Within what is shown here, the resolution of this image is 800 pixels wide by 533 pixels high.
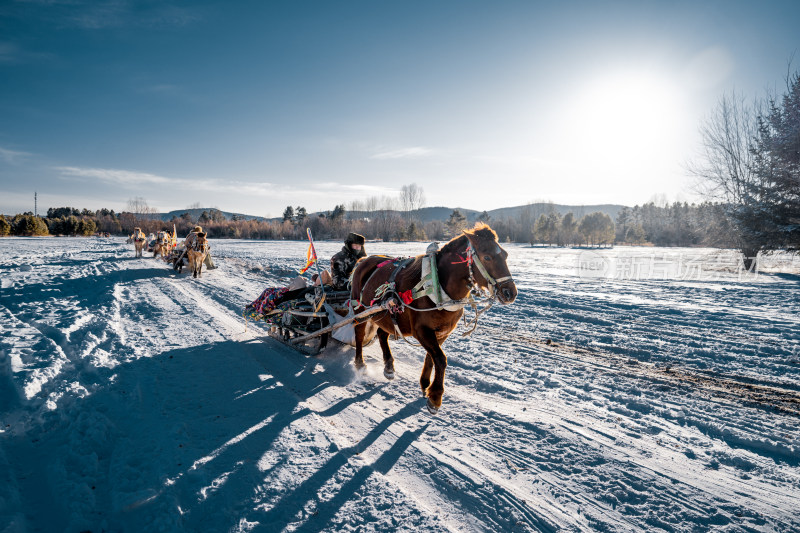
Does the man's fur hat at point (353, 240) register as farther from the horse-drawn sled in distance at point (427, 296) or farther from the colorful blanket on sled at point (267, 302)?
the colorful blanket on sled at point (267, 302)

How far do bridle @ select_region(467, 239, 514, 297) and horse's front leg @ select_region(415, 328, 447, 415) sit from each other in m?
0.82

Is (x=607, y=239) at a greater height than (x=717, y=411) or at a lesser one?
greater

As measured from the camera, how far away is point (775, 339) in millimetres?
7434

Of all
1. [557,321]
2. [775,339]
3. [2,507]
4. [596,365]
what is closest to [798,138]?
[775,339]

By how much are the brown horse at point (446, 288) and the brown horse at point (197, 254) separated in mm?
13143

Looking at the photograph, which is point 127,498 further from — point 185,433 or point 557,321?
point 557,321

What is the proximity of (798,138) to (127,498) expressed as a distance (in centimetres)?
2962

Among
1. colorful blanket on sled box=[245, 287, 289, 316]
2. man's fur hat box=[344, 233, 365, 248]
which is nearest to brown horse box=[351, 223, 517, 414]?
man's fur hat box=[344, 233, 365, 248]

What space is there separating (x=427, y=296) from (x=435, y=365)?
0.82 m

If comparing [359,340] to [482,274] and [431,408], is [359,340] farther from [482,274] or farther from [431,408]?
[482,274]

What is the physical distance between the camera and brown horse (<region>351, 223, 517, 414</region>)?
3859 mm

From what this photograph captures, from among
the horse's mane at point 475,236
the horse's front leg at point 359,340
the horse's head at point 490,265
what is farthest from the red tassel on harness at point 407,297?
the horse's front leg at point 359,340

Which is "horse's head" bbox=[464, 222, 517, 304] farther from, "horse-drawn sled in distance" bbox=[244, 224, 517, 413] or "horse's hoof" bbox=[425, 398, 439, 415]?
"horse's hoof" bbox=[425, 398, 439, 415]

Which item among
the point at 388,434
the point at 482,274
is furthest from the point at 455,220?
the point at 388,434
